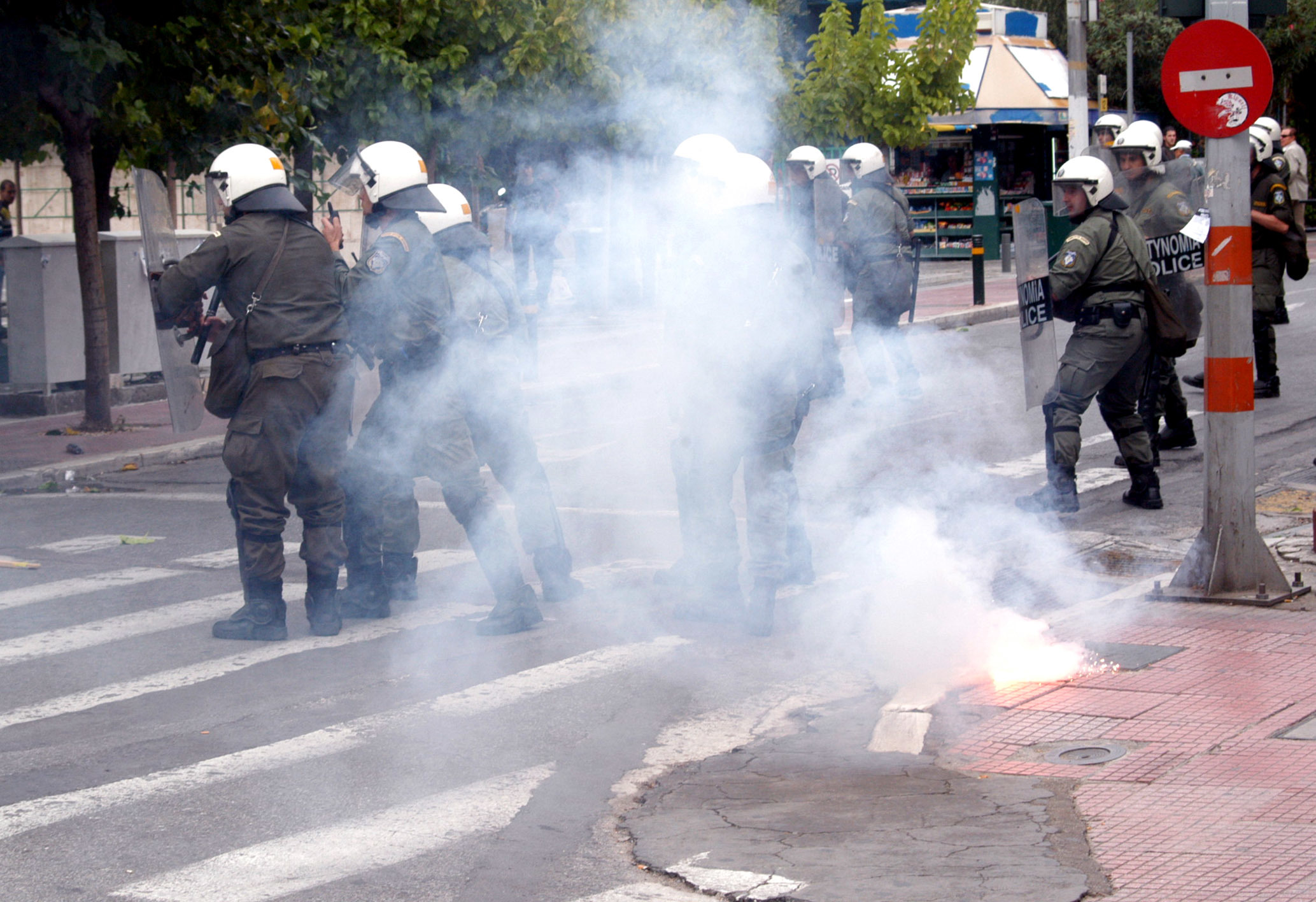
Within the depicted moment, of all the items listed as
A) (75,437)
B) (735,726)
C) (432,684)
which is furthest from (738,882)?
(75,437)

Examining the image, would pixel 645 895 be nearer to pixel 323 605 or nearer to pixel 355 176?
pixel 323 605

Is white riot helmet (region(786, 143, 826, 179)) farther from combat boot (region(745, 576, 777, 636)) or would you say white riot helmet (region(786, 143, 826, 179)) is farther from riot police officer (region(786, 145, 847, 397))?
combat boot (region(745, 576, 777, 636))

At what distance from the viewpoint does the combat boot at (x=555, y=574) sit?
6.79m

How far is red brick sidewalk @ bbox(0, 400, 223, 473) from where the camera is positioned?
442 inches

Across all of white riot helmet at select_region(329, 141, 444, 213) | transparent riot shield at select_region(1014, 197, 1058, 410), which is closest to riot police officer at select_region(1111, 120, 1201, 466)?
transparent riot shield at select_region(1014, 197, 1058, 410)

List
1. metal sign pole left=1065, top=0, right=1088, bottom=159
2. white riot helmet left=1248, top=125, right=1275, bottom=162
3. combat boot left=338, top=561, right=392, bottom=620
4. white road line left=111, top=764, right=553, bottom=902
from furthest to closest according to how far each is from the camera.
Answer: metal sign pole left=1065, top=0, right=1088, bottom=159, white riot helmet left=1248, top=125, right=1275, bottom=162, combat boot left=338, top=561, right=392, bottom=620, white road line left=111, top=764, right=553, bottom=902

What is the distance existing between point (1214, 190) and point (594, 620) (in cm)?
305

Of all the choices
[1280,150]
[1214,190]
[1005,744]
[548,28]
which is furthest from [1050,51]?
[1005,744]

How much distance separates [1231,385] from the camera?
6.36 metres

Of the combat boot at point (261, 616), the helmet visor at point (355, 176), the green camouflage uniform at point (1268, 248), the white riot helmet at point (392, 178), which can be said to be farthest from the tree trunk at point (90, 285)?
the green camouflage uniform at point (1268, 248)

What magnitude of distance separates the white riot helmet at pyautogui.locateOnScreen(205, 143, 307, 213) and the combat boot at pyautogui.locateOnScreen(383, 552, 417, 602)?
5.13 ft

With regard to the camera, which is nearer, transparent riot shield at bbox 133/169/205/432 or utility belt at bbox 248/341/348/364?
utility belt at bbox 248/341/348/364

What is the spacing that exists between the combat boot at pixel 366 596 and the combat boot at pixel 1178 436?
5.49m

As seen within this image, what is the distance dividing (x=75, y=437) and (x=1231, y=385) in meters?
8.97
